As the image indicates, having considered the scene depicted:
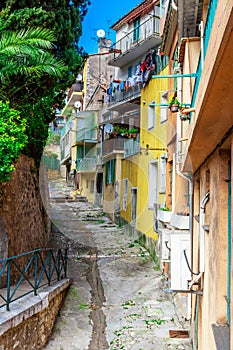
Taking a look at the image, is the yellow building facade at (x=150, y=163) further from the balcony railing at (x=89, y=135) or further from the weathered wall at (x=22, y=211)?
the balcony railing at (x=89, y=135)

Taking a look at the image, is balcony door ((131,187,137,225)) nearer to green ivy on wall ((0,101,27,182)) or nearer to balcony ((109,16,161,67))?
balcony ((109,16,161,67))

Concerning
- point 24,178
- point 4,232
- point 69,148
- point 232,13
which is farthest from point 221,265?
point 69,148

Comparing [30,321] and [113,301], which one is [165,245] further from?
[30,321]

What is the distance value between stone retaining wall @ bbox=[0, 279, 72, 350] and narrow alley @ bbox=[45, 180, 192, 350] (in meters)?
0.44

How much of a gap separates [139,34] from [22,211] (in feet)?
54.9

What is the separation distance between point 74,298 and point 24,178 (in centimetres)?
395

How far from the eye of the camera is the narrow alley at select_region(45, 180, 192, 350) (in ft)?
30.7

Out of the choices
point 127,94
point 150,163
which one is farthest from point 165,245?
point 127,94

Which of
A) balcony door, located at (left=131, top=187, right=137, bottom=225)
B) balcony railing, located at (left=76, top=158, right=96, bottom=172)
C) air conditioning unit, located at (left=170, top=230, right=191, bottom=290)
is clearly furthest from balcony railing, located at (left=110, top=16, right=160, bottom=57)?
air conditioning unit, located at (left=170, top=230, right=191, bottom=290)

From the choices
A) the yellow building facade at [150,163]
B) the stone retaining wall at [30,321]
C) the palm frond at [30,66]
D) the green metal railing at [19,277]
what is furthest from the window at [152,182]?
the stone retaining wall at [30,321]

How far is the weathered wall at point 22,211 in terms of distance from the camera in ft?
34.5

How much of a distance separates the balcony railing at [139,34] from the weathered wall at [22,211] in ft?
40.5

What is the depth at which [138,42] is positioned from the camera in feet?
79.2

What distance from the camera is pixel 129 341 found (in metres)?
9.28
